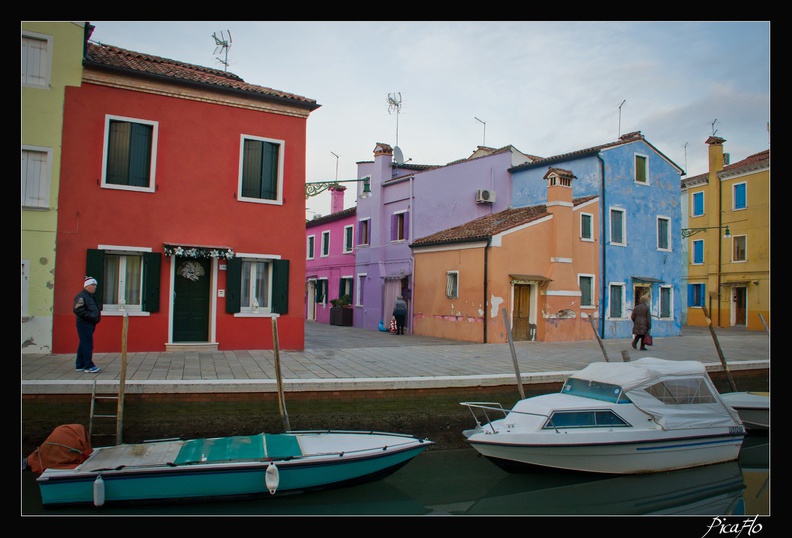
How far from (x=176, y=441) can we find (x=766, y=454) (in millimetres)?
9973

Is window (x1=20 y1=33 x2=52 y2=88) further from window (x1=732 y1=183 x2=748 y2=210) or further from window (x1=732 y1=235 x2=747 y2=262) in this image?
window (x1=732 y1=235 x2=747 y2=262)

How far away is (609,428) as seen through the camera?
8.27 meters

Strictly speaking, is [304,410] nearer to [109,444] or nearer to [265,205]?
[109,444]

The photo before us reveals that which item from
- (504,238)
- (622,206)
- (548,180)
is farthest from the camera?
(622,206)

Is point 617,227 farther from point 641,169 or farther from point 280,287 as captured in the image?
point 280,287

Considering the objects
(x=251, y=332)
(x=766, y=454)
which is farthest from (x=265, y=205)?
(x=766, y=454)

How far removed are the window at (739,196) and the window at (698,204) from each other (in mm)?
1812

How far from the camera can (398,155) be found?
24.4 m

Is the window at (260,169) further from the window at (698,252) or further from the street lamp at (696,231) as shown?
the window at (698,252)

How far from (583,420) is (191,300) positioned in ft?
27.3

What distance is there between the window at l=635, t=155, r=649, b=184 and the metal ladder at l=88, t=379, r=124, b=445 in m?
17.6

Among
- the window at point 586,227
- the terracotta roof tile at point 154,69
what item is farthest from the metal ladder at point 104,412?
the window at point 586,227

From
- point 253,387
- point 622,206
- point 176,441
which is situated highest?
point 622,206

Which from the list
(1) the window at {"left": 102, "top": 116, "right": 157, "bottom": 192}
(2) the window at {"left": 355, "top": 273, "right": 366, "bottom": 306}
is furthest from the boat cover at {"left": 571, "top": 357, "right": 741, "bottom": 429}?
(2) the window at {"left": 355, "top": 273, "right": 366, "bottom": 306}
